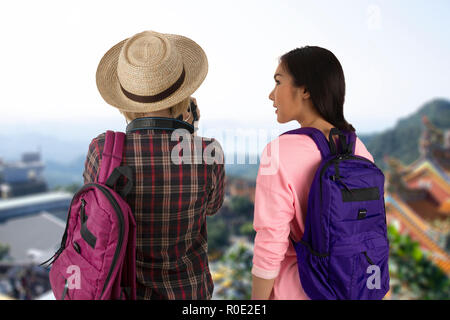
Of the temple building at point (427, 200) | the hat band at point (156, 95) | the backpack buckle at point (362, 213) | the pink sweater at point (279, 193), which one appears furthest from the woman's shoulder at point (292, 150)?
the temple building at point (427, 200)

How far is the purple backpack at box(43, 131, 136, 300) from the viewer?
0.54 metres

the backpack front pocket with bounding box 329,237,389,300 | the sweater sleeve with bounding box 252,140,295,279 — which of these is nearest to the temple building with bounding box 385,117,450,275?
the backpack front pocket with bounding box 329,237,389,300

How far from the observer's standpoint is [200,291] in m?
0.69

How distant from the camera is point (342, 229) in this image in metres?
0.56

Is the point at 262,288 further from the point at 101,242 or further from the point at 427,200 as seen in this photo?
the point at 427,200

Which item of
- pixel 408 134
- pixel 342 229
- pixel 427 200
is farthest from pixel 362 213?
pixel 408 134

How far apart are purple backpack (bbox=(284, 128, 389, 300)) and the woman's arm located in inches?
2.4

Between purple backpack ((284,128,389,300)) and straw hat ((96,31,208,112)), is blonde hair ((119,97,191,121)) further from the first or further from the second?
purple backpack ((284,128,389,300))

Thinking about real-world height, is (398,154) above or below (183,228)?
below

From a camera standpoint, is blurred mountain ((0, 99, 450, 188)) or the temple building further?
blurred mountain ((0, 99, 450, 188))

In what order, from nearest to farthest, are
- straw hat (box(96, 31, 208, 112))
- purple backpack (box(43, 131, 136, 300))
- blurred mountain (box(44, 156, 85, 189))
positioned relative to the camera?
purple backpack (box(43, 131, 136, 300)) → straw hat (box(96, 31, 208, 112)) → blurred mountain (box(44, 156, 85, 189))
